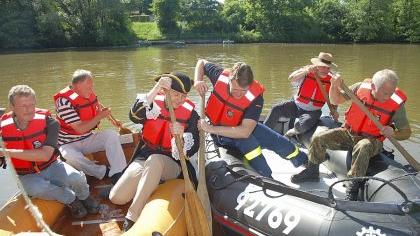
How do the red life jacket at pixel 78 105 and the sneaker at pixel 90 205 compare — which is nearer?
the sneaker at pixel 90 205

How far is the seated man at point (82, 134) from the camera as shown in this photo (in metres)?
4.19

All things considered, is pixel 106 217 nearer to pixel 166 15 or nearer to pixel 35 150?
pixel 35 150

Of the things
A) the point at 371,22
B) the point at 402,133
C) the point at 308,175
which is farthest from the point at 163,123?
the point at 371,22

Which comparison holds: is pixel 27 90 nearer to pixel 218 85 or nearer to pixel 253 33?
pixel 218 85

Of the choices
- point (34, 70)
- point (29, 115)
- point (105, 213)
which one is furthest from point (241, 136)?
point (34, 70)

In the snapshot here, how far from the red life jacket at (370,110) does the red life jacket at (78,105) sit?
2511mm

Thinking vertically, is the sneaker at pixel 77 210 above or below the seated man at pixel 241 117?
below

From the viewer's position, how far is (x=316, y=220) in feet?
9.96

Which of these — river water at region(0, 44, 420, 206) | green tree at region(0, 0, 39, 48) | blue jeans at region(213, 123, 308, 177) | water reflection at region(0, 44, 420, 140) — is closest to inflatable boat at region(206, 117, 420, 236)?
blue jeans at region(213, 123, 308, 177)

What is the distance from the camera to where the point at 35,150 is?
343 cm

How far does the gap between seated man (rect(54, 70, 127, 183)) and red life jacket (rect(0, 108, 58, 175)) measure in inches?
23.1

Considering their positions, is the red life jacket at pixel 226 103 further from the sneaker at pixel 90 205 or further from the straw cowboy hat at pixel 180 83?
the sneaker at pixel 90 205

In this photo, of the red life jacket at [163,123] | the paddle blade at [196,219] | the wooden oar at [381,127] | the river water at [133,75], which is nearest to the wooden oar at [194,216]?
the paddle blade at [196,219]

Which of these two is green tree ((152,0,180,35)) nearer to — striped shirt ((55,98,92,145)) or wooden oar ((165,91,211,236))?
striped shirt ((55,98,92,145))
